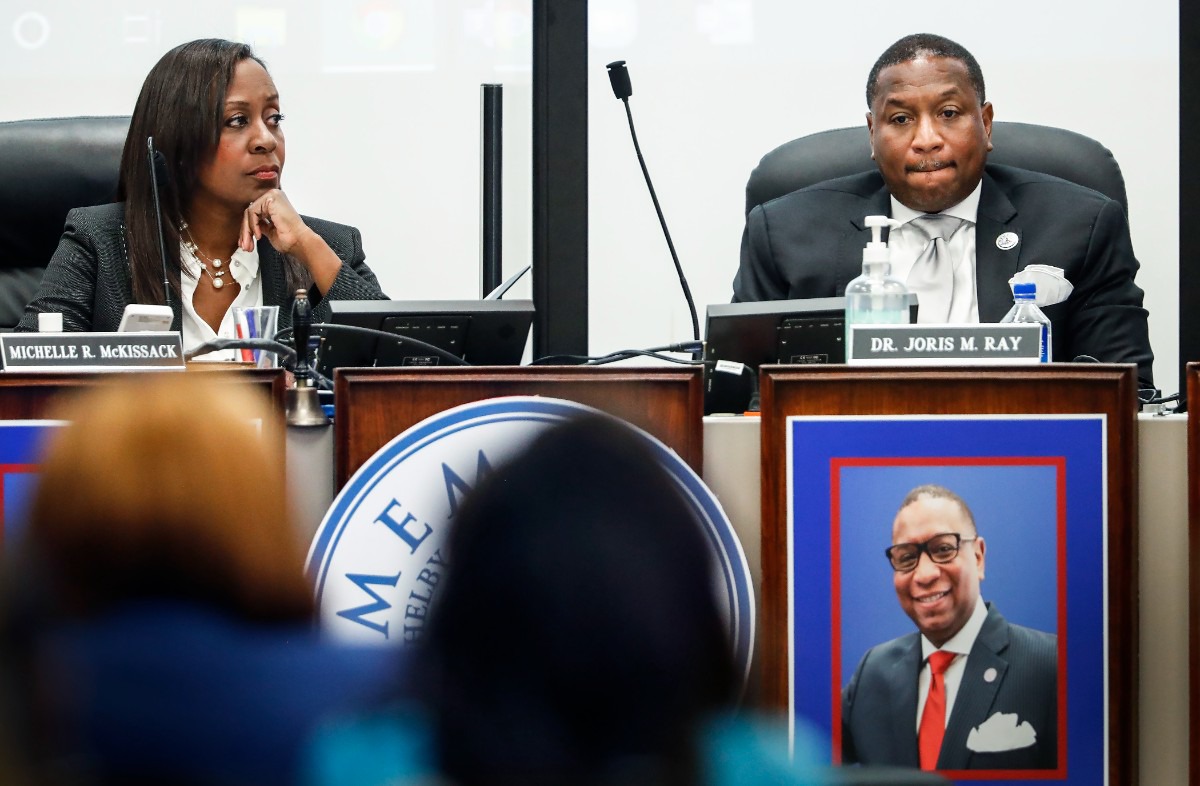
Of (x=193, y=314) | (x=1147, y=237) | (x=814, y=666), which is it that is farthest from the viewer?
(x=1147, y=237)

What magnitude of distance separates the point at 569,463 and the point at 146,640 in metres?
0.16

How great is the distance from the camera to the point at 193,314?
7.39ft

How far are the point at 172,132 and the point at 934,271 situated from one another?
133 centimetres

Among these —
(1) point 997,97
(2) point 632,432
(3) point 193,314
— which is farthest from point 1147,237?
(2) point 632,432

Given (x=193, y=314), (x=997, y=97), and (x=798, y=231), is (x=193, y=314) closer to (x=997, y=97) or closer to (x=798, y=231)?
(x=798, y=231)

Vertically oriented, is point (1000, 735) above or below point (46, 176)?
below

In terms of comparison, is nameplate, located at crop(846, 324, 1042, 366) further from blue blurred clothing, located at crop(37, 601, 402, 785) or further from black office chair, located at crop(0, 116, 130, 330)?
black office chair, located at crop(0, 116, 130, 330)

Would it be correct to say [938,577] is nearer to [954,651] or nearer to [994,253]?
[954,651]

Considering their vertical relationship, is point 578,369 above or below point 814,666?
above

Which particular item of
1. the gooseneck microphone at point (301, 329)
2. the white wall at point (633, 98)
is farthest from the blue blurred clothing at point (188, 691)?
the white wall at point (633, 98)

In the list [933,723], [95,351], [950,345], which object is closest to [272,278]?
[95,351]

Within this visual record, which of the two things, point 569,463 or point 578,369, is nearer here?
point 569,463

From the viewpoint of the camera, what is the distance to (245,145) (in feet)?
7.55

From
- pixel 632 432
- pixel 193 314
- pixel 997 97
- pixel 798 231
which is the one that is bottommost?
pixel 632 432
